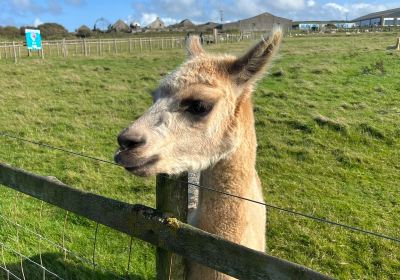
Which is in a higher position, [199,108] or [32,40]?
[32,40]

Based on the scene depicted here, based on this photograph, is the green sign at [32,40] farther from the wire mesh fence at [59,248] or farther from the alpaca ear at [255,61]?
the alpaca ear at [255,61]

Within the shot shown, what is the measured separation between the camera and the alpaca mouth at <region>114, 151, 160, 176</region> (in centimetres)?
225

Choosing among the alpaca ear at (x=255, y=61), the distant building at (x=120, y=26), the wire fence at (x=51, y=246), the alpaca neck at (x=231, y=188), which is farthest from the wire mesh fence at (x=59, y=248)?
the distant building at (x=120, y=26)

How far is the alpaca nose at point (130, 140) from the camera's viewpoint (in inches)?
88.0

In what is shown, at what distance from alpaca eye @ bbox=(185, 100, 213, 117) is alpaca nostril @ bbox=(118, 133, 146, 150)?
43 cm

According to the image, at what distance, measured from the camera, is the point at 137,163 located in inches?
89.0

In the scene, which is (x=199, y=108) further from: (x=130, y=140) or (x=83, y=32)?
(x=83, y=32)

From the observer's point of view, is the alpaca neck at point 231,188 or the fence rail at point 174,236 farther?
the alpaca neck at point 231,188

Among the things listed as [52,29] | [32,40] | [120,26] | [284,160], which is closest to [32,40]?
[32,40]

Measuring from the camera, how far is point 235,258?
6.17 feet

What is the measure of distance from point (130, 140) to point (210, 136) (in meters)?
0.59

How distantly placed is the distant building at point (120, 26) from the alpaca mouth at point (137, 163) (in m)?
92.6

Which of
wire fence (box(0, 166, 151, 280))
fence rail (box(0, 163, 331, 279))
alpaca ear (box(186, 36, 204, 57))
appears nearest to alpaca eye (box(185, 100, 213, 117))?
fence rail (box(0, 163, 331, 279))

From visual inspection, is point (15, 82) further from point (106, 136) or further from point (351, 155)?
→ point (351, 155)
